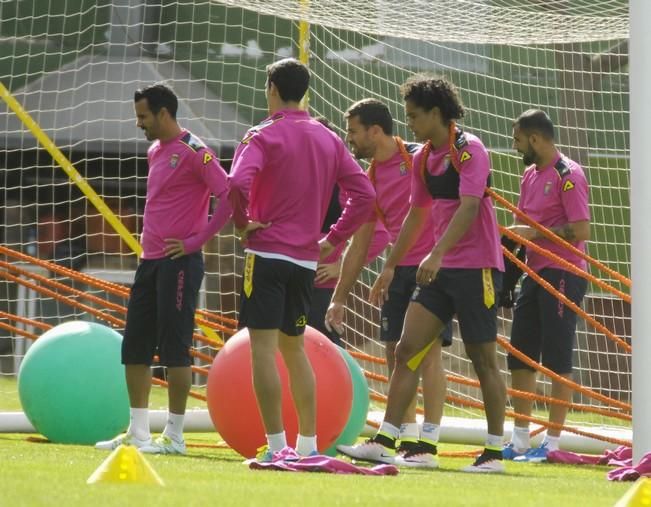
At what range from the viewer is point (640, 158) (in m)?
6.00

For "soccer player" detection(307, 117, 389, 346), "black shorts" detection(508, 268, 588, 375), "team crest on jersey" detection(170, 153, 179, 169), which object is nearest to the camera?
"team crest on jersey" detection(170, 153, 179, 169)

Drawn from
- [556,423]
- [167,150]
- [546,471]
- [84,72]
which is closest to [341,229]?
[167,150]

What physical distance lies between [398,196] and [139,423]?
1.69m

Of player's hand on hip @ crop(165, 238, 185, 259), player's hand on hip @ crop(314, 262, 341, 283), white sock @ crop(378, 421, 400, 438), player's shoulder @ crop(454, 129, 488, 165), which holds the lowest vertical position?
white sock @ crop(378, 421, 400, 438)

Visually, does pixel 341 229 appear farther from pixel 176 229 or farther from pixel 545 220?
pixel 545 220

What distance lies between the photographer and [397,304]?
7.40 metres

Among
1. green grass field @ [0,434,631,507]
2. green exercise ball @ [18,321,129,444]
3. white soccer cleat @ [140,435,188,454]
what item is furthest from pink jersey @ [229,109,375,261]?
green exercise ball @ [18,321,129,444]

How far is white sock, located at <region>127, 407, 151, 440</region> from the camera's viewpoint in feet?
23.1

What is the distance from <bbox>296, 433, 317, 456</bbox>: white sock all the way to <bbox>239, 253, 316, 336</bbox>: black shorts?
46 centimetres

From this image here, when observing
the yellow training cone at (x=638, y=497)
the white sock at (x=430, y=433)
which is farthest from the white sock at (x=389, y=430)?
the yellow training cone at (x=638, y=497)

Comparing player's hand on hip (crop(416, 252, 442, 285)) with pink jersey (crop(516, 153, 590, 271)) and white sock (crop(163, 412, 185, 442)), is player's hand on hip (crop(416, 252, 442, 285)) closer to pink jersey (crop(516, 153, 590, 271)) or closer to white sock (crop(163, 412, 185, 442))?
white sock (crop(163, 412, 185, 442))

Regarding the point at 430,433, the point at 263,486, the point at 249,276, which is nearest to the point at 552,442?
the point at 430,433

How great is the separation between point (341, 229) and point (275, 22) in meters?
5.78

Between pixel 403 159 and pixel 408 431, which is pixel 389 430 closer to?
pixel 408 431
